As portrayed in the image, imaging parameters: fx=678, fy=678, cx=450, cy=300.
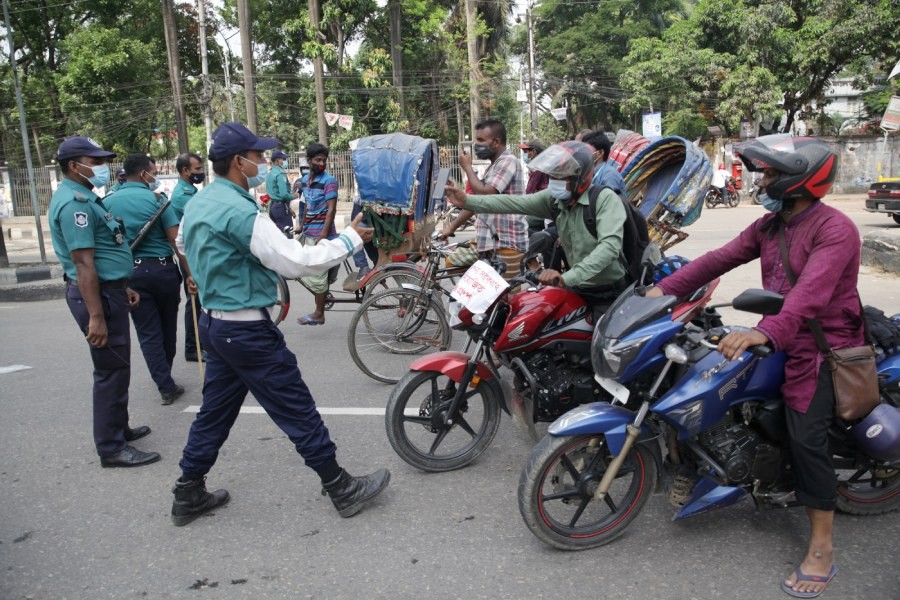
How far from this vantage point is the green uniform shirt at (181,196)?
5217 mm

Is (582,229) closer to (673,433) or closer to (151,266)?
(673,433)

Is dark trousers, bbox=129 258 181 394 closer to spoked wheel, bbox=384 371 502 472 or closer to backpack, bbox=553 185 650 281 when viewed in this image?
spoked wheel, bbox=384 371 502 472

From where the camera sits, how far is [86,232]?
3.77 meters

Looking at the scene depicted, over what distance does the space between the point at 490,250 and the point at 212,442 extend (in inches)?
117

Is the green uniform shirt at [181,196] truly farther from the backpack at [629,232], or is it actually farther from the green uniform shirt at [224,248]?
the backpack at [629,232]

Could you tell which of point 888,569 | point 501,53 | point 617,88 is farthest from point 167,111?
point 888,569

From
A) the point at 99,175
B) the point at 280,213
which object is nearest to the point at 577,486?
the point at 99,175

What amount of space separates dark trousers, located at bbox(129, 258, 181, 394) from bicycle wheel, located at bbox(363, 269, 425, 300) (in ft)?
4.80

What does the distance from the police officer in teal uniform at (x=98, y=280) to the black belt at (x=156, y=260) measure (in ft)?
2.53

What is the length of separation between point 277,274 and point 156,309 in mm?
1857

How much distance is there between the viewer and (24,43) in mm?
25609

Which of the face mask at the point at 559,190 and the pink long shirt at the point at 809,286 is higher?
the face mask at the point at 559,190

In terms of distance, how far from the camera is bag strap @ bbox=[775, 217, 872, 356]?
99.4 inches

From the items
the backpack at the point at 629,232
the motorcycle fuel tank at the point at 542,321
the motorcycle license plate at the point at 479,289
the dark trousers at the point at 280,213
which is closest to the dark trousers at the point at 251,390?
the motorcycle license plate at the point at 479,289
